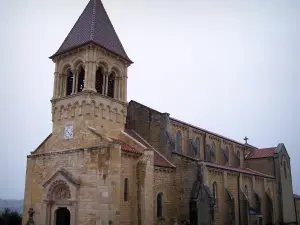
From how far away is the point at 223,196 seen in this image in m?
30.9

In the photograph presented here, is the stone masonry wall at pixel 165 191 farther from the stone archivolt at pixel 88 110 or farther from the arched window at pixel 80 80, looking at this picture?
the arched window at pixel 80 80

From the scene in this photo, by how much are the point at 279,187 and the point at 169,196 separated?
824 inches

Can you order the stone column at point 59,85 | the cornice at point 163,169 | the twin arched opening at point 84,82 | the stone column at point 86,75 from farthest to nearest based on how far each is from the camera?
the stone column at point 59,85 → the twin arched opening at point 84,82 → the cornice at point 163,169 → the stone column at point 86,75

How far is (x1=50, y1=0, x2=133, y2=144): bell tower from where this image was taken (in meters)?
25.2

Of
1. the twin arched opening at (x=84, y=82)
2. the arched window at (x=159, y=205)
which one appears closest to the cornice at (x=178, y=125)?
the twin arched opening at (x=84, y=82)

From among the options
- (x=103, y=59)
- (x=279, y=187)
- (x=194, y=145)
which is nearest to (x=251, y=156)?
(x=279, y=187)

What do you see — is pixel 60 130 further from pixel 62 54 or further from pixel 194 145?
pixel 194 145

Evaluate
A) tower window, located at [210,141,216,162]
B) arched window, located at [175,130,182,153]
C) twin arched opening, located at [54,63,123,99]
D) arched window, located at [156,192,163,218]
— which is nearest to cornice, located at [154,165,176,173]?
arched window, located at [156,192,163,218]

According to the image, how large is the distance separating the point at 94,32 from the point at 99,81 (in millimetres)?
3994

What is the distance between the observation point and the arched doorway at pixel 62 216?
24.9 meters

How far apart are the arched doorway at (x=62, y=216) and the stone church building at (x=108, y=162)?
7 cm

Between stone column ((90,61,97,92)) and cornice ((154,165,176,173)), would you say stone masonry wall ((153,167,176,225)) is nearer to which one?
cornice ((154,165,176,173))

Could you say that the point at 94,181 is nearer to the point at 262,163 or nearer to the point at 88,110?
the point at 88,110

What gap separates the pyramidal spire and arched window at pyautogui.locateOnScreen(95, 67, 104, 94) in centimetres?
195
